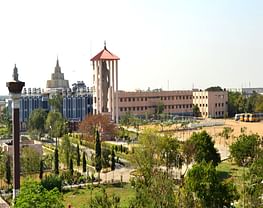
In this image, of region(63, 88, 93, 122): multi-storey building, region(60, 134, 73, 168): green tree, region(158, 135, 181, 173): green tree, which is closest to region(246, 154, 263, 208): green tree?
region(158, 135, 181, 173): green tree

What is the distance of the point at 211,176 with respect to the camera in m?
15.6

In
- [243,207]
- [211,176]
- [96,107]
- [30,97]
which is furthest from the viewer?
[30,97]

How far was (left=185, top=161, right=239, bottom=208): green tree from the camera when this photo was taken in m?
15.2

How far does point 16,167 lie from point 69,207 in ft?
8.45

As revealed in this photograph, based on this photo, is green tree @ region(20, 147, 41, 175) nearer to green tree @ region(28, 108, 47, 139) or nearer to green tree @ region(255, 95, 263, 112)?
green tree @ region(28, 108, 47, 139)

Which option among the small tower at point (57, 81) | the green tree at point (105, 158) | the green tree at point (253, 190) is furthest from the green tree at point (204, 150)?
the small tower at point (57, 81)

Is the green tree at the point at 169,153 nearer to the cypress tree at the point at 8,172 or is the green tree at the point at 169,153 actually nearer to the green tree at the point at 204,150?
the green tree at the point at 204,150

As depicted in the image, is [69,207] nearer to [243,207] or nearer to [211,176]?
[211,176]

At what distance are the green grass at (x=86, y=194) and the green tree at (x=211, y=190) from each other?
3.95 m

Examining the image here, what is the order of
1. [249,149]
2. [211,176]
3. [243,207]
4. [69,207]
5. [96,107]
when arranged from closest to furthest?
[243,207] → [211,176] → [69,207] → [249,149] → [96,107]

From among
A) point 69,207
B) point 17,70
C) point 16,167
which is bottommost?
point 69,207

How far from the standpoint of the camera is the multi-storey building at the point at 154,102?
55594 millimetres

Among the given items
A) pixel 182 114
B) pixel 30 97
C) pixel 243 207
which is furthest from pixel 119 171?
pixel 182 114

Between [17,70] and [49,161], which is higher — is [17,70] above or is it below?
above
